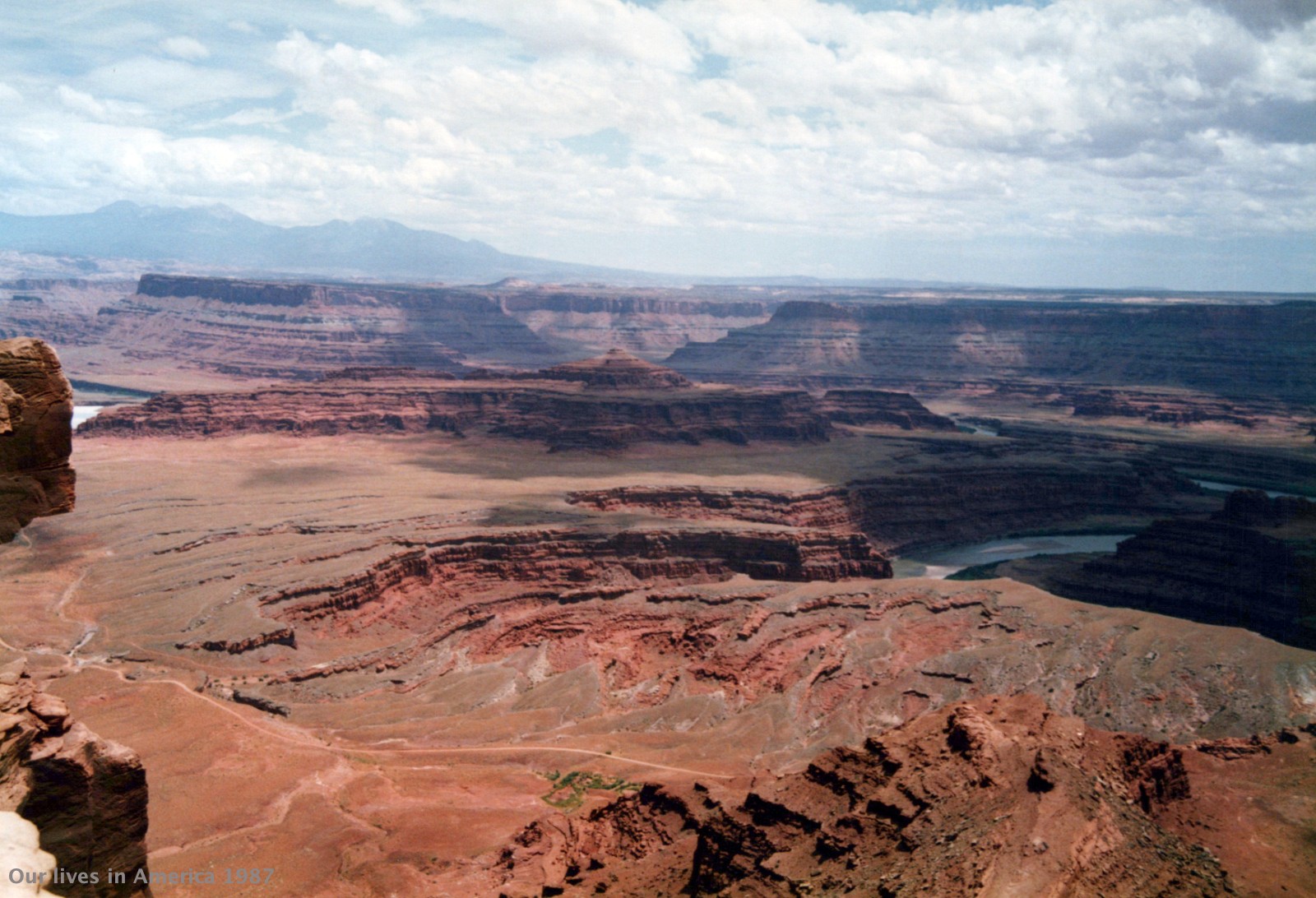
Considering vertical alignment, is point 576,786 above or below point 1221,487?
below

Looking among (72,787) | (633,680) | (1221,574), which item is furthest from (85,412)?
(72,787)

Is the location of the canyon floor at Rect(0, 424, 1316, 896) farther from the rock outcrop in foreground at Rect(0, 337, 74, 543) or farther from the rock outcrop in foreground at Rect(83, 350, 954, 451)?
the rock outcrop in foreground at Rect(83, 350, 954, 451)

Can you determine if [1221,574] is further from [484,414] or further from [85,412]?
[85,412]

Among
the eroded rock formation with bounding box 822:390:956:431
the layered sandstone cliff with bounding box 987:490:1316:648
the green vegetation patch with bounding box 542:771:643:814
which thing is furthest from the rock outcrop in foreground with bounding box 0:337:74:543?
the eroded rock formation with bounding box 822:390:956:431

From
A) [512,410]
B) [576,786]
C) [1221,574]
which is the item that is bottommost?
[576,786]

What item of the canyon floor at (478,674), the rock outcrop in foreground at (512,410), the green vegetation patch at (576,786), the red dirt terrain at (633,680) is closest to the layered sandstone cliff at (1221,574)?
the red dirt terrain at (633,680)

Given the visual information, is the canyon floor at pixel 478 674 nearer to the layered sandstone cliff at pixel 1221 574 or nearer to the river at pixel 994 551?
the layered sandstone cliff at pixel 1221 574

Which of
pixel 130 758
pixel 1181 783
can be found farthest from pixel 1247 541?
pixel 130 758
